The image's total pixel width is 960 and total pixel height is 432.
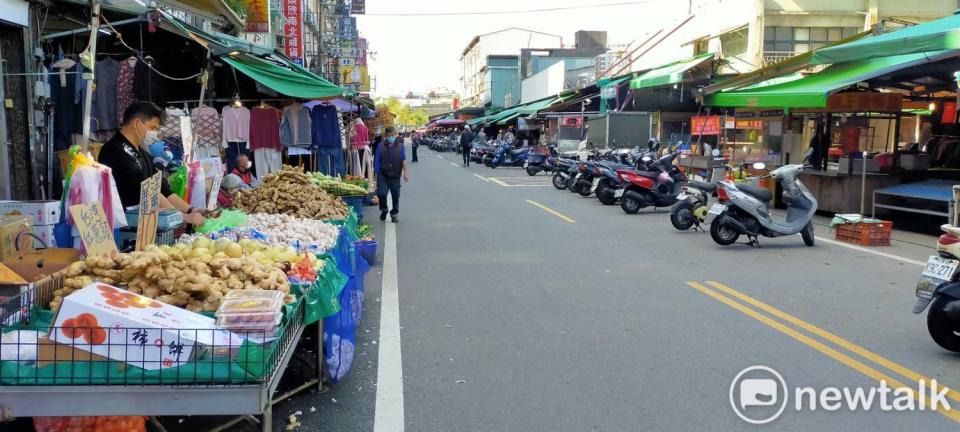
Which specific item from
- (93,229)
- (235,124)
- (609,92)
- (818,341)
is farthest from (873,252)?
(609,92)

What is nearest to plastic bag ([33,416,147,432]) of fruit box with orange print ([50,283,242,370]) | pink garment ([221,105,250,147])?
fruit box with orange print ([50,283,242,370])

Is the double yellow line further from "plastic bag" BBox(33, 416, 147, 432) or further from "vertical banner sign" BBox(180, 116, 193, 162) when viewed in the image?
"vertical banner sign" BBox(180, 116, 193, 162)

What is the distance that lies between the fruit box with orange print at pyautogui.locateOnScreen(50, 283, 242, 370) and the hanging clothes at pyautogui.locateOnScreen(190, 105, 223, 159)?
862 centimetres

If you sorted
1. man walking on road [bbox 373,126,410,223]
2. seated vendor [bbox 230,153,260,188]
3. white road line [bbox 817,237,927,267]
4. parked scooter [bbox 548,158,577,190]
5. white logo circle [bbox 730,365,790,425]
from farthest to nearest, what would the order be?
parked scooter [bbox 548,158,577,190]
man walking on road [bbox 373,126,410,223]
seated vendor [bbox 230,153,260,188]
white road line [bbox 817,237,927,267]
white logo circle [bbox 730,365,790,425]

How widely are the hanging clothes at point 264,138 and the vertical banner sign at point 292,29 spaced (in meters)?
15.8

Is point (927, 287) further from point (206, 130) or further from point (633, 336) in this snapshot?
point (206, 130)

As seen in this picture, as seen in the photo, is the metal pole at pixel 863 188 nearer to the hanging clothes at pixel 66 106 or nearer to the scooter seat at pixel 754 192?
the scooter seat at pixel 754 192

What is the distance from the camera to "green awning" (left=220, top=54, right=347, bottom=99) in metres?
10.7

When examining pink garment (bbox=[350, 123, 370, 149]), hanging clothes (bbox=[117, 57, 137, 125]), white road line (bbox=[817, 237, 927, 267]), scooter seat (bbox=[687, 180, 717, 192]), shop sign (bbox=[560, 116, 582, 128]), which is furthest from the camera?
shop sign (bbox=[560, 116, 582, 128])

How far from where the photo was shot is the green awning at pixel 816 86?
13.8 m

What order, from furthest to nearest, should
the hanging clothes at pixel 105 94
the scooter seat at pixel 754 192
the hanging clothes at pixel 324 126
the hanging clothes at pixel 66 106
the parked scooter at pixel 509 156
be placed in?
the parked scooter at pixel 509 156 → the hanging clothes at pixel 324 126 → the scooter seat at pixel 754 192 → the hanging clothes at pixel 105 94 → the hanging clothes at pixel 66 106

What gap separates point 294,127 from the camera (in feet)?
46.3

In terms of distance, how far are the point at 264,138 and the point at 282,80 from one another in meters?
2.57

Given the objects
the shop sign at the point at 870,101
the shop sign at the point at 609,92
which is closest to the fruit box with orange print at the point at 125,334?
the shop sign at the point at 870,101
